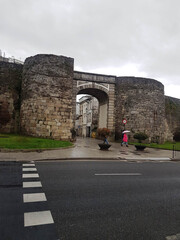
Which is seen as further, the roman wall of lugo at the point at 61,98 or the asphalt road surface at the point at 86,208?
the roman wall of lugo at the point at 61,98

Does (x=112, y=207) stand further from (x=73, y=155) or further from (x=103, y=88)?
(x=103, y=88)

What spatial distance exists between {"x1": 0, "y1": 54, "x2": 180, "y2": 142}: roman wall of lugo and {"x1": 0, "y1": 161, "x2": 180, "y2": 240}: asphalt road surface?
11885 mm

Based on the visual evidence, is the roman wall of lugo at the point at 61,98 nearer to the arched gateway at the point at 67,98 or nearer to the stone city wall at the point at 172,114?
the arched gateway at the point at 67,98

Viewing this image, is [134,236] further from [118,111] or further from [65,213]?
[118,111]

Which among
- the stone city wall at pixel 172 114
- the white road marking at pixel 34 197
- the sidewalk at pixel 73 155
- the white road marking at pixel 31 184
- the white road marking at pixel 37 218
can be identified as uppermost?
the stone city wall at pixel 172 114

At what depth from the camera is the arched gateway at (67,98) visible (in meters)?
17.2

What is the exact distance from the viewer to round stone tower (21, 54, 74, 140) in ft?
56.0

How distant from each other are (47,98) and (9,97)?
4723 mm

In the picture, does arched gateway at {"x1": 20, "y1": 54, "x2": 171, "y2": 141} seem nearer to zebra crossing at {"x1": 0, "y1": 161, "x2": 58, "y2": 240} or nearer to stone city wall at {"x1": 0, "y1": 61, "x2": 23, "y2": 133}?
stone city wall at {"x1": 0, "y1": 61, "x2": 23, "y2": 133}

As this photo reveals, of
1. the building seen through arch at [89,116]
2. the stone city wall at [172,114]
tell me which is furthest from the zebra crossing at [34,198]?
the building seen through arch at [89,116]

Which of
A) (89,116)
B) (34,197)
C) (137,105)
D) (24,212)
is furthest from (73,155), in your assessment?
(89,116)

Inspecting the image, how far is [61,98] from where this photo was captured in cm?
1803

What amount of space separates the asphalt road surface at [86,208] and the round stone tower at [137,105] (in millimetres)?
17499

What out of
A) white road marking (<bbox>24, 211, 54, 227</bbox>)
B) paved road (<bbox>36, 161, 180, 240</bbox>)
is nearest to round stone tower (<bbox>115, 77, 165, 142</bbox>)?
paved road (<bbox>36, 161, 180, 240</bbox>)
